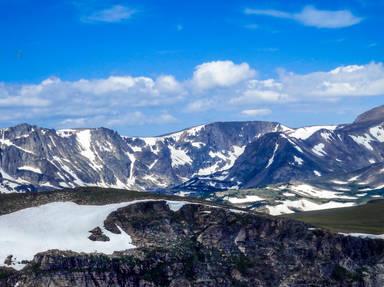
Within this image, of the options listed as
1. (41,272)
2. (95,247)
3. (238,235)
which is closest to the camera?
(41,272)

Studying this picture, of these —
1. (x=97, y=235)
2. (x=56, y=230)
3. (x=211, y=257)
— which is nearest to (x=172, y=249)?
(x=211, y=257)

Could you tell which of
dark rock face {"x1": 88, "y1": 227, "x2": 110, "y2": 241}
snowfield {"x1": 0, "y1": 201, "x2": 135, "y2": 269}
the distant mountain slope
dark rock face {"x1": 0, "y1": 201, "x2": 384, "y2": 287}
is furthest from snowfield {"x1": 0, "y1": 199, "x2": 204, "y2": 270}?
dark rock face {"x1": 0, "y1": 201, "x2": 384, "y2": 287}

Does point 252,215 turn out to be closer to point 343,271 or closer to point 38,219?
point 343,271

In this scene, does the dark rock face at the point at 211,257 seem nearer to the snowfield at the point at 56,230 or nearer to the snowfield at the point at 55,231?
the snowfield at the point at 56,230

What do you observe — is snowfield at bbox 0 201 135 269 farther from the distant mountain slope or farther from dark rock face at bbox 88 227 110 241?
dark rock face at bbox 88 227 110 241

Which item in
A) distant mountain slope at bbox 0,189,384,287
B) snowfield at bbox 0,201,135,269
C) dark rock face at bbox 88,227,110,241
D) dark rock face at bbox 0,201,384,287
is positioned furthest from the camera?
dark rock face at bbox 88,227,110,241

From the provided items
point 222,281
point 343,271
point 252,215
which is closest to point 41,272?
point 222,281

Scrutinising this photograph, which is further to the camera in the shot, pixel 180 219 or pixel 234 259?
pixel 180 219

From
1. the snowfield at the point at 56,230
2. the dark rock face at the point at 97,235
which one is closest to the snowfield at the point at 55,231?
the snowfield at the point at 56,230
